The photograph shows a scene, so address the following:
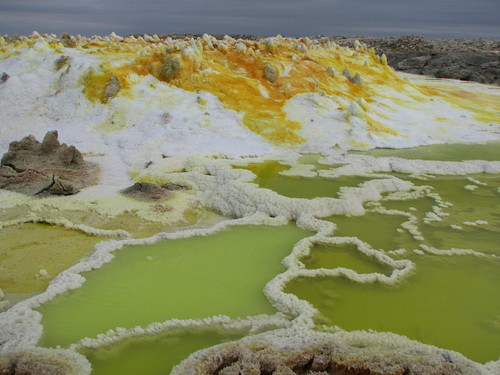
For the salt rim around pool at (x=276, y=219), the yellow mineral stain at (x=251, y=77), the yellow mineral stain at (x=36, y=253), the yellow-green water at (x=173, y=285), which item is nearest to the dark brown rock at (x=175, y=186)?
the salt rim around pool at (x=276, y=219)

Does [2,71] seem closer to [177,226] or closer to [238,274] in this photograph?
[177,226]

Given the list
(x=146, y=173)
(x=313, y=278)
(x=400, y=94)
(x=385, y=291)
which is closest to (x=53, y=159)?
(x=146, y=173)

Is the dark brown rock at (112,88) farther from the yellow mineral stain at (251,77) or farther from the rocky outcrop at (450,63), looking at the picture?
the rocky outcrop at (450,63)

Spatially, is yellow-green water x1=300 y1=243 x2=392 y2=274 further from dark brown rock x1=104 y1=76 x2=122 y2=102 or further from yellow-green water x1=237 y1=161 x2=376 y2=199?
dark brown rock x1=104 y1=76 x2=122 y2=102

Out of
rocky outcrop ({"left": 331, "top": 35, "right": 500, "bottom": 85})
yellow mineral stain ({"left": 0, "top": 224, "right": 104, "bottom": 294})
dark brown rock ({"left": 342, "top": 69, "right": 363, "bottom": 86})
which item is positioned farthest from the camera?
rocky outcrop ({"left": 331, "top": 35, "right": 500, "bottom": 85})

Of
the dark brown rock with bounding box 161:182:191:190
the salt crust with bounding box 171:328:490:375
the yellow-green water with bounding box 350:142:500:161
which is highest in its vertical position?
the salt crust with bounding box 171:328:490:375

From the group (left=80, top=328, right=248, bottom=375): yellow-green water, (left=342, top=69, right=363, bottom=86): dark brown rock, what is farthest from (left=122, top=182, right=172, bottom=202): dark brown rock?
(left=342, top=69, right=363, bottom=86): dark brown rock

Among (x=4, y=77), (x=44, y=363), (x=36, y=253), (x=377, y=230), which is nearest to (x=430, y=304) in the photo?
(x=377, y=230)
